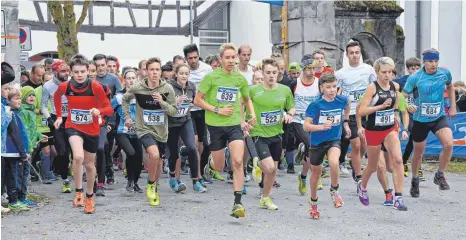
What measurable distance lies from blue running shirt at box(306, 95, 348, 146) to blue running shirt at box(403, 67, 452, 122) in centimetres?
173

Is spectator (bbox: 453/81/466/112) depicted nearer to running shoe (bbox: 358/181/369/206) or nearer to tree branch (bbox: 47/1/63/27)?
running shoe (bbox: 358/181/369/206)

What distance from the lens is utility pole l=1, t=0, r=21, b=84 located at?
39.7 feet

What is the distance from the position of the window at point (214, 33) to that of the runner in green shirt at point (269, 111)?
1056 inches

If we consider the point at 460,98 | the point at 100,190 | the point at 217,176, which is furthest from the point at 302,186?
the point at 460,98

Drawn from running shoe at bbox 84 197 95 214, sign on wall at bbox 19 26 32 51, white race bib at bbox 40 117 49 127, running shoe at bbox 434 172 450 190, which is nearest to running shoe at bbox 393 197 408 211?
running shoe at bbox 434 172 450 190

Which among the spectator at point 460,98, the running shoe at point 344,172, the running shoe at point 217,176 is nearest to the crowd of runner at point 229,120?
the running shoe at point 217,176

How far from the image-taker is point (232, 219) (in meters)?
8.88

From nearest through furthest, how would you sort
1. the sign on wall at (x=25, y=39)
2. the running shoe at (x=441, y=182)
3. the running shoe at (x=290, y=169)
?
1. the running shoe at (x=441, y=182)
2. the running shoe at (x=290, y=169)
3. the sign on wall at (x=25, y=39)

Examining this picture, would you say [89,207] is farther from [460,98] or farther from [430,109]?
[460,98]

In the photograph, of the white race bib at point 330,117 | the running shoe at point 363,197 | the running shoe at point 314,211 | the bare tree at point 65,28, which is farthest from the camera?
the bare tree at point 65,28

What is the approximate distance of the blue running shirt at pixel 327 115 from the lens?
919cm

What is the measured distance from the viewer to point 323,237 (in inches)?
311

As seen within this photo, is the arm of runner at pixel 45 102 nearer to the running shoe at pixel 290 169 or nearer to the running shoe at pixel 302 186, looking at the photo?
the running shoe at pixel 302 186

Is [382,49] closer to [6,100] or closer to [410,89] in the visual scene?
[410,89]
